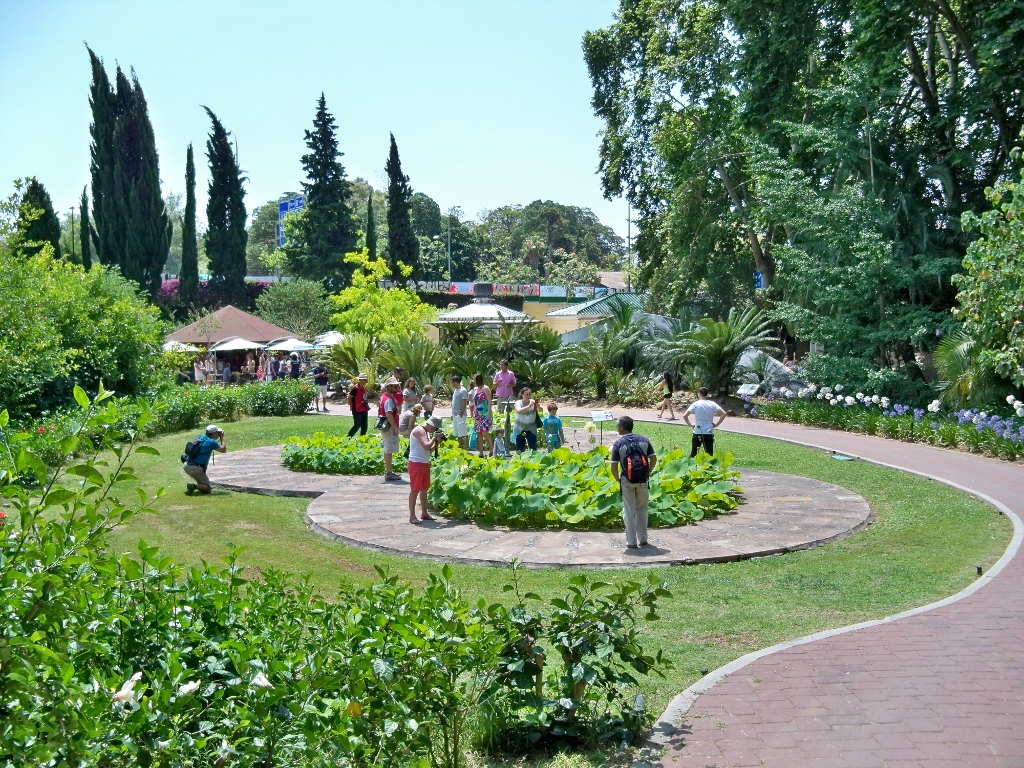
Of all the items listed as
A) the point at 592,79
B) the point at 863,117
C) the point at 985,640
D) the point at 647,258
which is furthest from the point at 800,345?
the point at 985,640

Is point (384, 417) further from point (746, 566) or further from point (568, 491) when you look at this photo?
point (746, 566)

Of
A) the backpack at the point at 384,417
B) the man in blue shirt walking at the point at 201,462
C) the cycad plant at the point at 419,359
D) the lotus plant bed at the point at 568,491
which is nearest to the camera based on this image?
the lotus plant bed at the point at 568,491

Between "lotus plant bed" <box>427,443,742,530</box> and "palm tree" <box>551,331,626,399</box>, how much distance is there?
563 inches

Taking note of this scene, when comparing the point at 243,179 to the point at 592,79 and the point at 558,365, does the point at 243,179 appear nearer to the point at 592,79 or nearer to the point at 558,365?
the point at 592,79

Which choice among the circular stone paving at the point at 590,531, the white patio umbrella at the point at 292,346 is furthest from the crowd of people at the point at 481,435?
the white patio umbrella at the point at 292,346

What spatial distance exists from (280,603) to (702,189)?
2841 cm

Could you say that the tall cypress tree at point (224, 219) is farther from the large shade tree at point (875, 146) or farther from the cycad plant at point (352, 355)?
the large shade tree at point (875, 146)

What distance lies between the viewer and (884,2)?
19.3 meters

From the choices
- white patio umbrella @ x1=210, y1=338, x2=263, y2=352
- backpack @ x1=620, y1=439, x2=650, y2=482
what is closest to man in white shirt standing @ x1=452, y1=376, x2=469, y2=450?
backpack @ x1=620, y1=439, x2=650, y2=482

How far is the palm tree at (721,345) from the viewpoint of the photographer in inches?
938

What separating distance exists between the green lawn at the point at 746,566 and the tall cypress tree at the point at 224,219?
44057 millimetres

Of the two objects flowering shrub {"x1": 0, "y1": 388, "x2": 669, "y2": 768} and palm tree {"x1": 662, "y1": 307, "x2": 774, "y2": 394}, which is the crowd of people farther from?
palm tree {"x1": 662, "y1": 307, "x2": 774, "y2": 394}

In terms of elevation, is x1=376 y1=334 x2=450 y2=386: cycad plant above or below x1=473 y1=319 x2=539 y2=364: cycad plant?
below

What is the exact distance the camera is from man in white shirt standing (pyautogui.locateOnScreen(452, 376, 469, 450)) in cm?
1597
